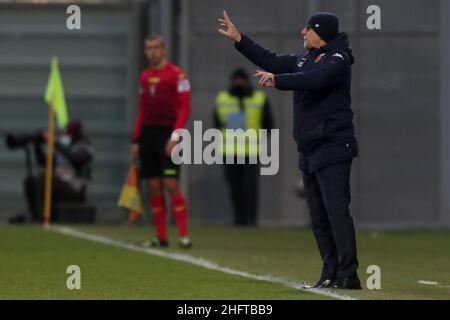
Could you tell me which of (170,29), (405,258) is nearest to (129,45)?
(170,29)

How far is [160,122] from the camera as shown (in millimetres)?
17281

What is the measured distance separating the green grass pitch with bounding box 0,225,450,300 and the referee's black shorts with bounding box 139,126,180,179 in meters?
0.87

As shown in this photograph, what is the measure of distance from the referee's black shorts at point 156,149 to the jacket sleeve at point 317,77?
5862 millimetres

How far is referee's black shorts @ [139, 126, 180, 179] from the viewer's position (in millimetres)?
17250

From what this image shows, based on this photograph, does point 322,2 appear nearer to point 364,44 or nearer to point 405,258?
point 364,44

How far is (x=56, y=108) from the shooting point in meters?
23.3

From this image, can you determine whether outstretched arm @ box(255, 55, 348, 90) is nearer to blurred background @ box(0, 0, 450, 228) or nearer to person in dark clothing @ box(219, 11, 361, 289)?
person in dark clothing @ box(219, 11, 361, 289)

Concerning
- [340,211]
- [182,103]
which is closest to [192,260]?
[182,103]

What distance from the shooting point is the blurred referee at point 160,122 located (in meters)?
17.1

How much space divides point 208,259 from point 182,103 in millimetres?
2211

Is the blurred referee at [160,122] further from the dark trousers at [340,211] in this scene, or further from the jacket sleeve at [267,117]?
the jacket sleeve at [267,117]

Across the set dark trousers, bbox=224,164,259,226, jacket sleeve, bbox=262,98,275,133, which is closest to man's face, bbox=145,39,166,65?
jacket sleeve, bbox=262,98,275,133
